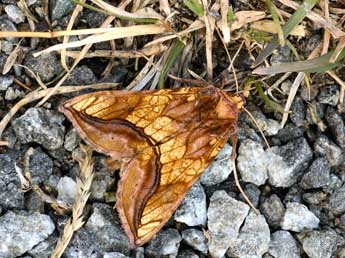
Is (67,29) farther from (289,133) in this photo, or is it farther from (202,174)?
(289,133)

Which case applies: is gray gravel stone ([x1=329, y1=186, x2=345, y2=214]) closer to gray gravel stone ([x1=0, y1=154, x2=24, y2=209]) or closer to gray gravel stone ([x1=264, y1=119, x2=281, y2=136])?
gray gravel stone ([x1=264, y1=119, x2=281, y2=136])

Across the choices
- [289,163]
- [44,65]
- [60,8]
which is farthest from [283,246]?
[60,8]

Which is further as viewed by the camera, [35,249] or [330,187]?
[330,187]

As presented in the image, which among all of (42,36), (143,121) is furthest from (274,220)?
(42,36)

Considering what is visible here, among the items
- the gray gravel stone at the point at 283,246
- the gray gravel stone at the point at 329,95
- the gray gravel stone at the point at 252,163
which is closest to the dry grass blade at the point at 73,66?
the gray gravel stone at the point at 252,163

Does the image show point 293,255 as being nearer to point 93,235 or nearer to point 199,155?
point 199,155

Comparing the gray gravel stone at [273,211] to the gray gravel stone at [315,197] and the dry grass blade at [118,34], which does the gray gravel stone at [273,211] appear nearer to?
the gray gravel stone at [315,197]
